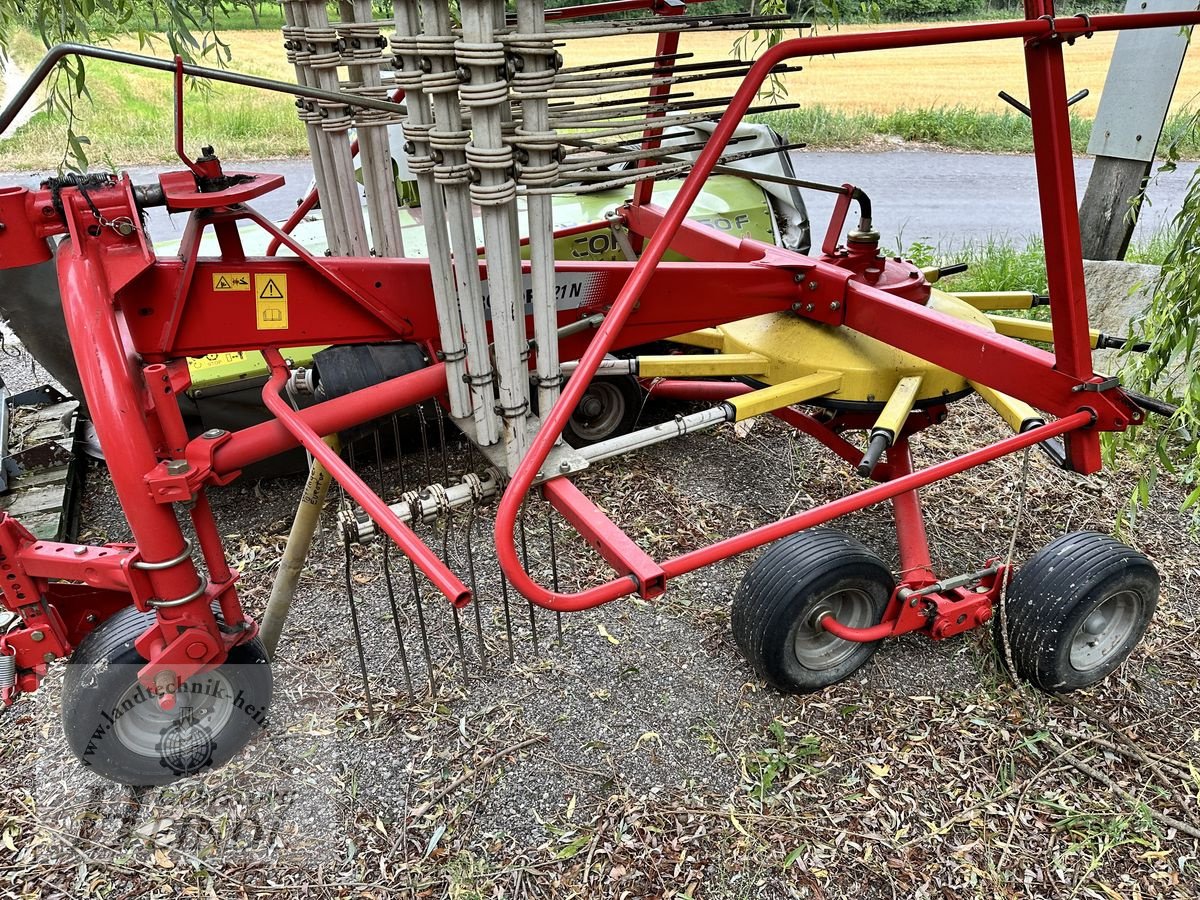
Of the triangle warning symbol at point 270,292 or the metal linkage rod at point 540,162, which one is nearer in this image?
the metal linkage rod at point 540,162

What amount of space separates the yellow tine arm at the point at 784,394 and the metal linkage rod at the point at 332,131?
1.16m

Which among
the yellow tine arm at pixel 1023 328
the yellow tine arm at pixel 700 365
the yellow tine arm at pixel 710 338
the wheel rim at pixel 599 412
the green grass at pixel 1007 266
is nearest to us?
the yellow tine arm at pixel 700 365

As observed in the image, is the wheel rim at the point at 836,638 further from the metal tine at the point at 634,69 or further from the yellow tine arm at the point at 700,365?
the metal tine at the point at 634,69

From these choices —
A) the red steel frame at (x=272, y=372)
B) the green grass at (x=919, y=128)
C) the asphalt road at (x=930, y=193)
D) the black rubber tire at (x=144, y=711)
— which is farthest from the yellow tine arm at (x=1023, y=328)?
the green grass at (x=919, y=128)

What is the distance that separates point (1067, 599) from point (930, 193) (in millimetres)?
8676

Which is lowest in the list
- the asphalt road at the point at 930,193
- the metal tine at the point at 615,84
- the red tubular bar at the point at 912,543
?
the asphalt road at the point at 930,193

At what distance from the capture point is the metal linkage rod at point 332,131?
2.21 m

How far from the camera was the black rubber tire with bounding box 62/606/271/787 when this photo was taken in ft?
7.28

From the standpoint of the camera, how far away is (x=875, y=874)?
2.25m

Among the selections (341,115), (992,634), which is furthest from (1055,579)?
(341,115)

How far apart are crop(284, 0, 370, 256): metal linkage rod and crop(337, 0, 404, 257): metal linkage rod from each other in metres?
0.04

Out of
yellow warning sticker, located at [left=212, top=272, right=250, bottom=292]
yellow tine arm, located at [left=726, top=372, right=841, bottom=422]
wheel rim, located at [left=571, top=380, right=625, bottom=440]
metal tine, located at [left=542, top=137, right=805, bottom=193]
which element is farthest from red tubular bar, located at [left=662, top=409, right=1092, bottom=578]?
wheel rim, located at [left=571, top=380, right=625, bottom=440]

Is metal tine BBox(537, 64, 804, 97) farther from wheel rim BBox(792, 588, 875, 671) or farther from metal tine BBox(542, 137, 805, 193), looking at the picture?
wheel rim BBox(792, 588, 875, 671)

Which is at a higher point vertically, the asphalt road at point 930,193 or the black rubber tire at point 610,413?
the black rubber tire at point 610,413
